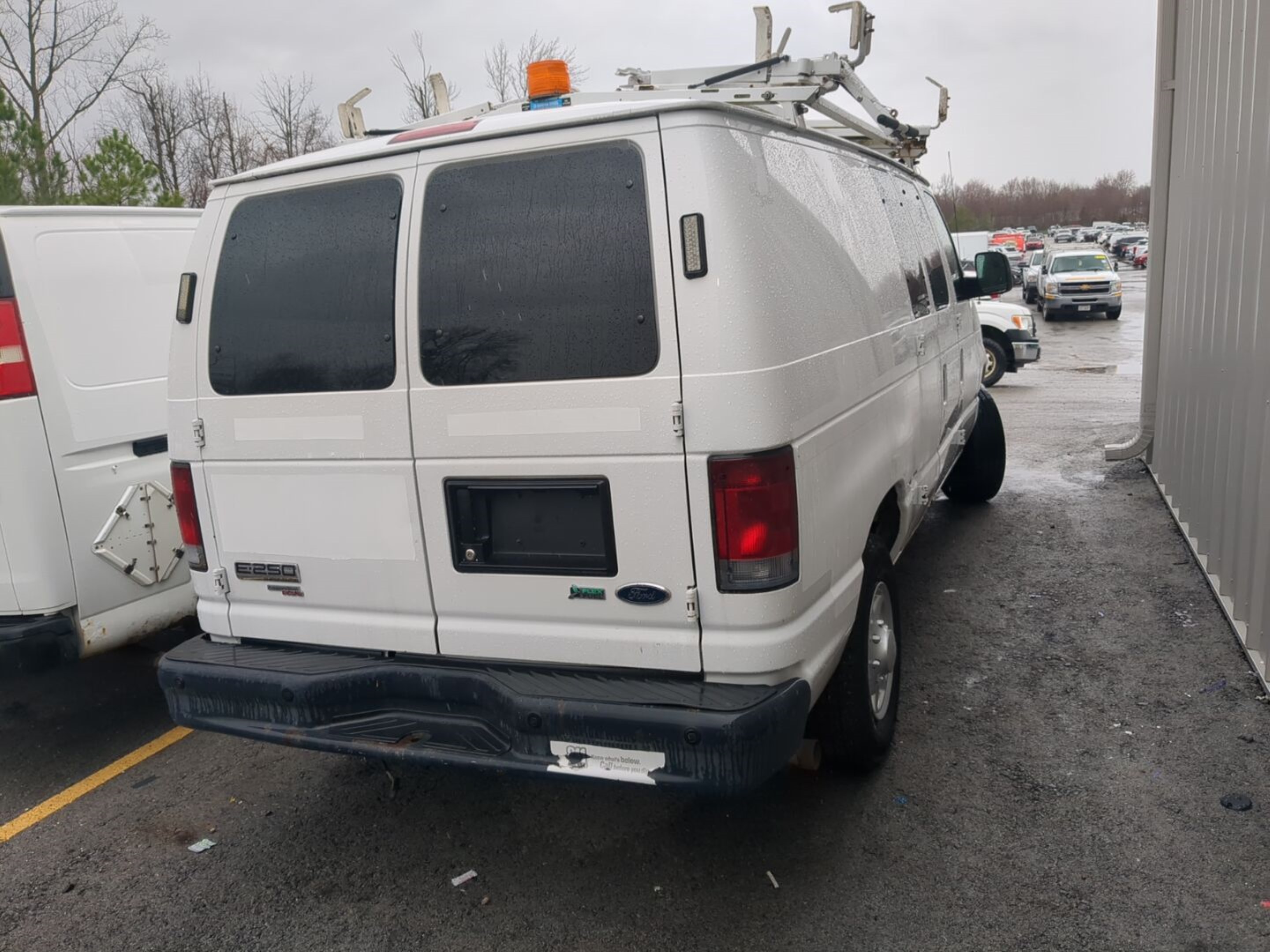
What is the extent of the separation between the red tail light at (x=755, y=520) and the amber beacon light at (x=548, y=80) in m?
1.64

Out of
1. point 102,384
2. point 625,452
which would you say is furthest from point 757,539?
point 102,384

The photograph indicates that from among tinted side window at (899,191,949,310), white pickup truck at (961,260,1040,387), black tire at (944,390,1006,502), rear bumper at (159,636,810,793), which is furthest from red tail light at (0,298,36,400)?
white pickup truck at (961,260,1040,387)

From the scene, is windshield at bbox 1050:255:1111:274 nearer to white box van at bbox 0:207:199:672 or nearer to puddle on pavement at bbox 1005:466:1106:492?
puddle on pavement at bbox 1005:466:1106:492

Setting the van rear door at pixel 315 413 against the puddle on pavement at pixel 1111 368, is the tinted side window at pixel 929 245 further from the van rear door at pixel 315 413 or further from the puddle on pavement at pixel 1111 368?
the puddle on pavement at pixel 1111 368

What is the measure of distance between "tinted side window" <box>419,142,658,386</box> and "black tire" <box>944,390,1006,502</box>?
526cm

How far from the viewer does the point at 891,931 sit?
295 cm

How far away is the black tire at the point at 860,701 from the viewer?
11.5 feet

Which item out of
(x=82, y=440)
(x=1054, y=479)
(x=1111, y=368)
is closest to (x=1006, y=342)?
(x=1111, y=368)

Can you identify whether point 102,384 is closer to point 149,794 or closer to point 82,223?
point 82,223

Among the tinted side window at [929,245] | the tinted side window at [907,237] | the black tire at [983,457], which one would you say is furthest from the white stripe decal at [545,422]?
the black tire at [983,457]

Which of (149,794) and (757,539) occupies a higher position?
(757,539)

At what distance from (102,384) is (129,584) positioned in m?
0.85

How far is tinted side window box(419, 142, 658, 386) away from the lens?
284 cm

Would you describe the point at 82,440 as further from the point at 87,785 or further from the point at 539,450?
the point at 539,450
